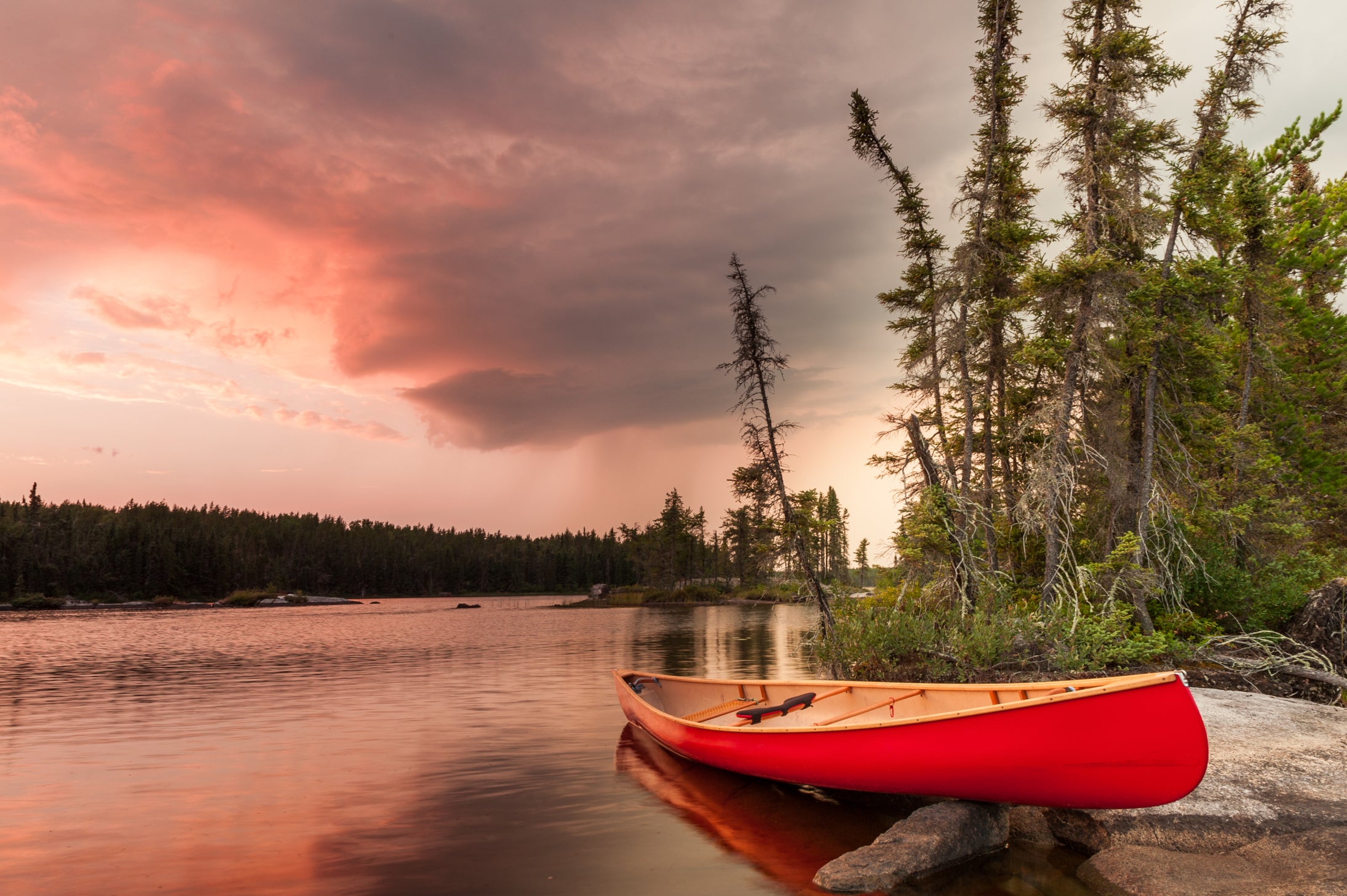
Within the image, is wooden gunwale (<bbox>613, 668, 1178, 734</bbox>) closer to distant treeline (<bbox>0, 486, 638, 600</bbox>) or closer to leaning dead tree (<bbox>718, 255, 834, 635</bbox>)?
leaning dead tree (<bbox>718, 255, 834, 635</bbox>)

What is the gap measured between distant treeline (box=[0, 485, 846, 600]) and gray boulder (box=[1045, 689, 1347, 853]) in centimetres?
5888

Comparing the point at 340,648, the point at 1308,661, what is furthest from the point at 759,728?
the point at 340,648

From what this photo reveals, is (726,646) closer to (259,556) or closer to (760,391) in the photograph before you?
(760,391)

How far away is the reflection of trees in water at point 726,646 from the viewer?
27.3 metres

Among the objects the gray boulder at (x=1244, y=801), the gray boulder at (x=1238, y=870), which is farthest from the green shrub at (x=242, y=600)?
the gray boulder at (x=1238, y=870)

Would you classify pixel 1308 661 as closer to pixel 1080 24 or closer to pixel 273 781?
pixel 1080 24

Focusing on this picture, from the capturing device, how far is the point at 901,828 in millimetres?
8508

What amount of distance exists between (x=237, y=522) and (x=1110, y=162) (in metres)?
167

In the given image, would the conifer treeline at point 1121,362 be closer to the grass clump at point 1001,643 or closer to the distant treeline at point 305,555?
the grass clump at point 1001,643

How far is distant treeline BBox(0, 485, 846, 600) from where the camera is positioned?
99438 mm

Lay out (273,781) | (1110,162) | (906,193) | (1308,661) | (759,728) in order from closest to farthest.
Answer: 1. (759,728)
2. (273,781)
3. (1308,661)
4. (1110,162)
5. (906,193)

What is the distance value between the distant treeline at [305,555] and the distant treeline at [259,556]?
20cm

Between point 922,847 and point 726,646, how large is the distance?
2978 cm

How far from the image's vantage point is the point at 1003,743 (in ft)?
26.1
